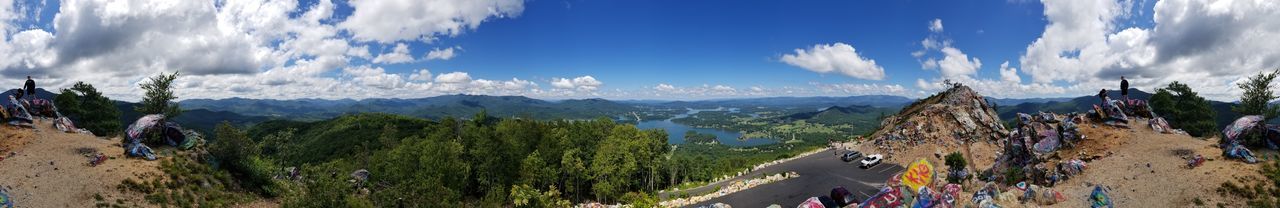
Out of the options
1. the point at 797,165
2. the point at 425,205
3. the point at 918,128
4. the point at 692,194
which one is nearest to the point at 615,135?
the point at 692,194

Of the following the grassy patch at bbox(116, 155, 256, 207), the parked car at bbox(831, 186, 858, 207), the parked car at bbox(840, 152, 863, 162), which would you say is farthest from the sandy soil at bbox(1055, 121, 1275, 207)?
the grassy patch at bbox(116, 155, 256, 207)

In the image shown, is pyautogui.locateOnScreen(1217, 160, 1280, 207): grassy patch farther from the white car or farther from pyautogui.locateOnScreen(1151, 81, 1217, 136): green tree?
pyautogui.locateOnScreen(1151, 81, 1217, 136): green tree

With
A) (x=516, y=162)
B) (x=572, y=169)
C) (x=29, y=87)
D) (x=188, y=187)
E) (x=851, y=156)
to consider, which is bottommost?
(x=851, y=156)

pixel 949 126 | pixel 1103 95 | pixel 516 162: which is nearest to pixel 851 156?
pixel 949 126

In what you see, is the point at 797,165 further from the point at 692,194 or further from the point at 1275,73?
the point at 1275,73

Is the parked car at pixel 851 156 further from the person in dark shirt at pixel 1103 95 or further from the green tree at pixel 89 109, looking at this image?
the green tree at pixel 89 109

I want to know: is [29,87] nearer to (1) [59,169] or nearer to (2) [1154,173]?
(1) [59,169]

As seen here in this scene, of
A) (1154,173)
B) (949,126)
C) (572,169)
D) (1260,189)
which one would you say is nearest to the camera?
(1260,189)
